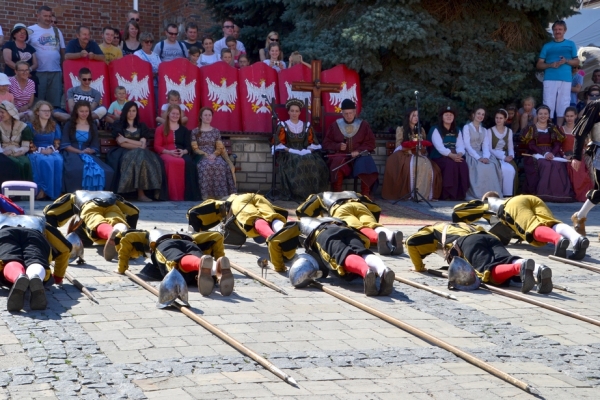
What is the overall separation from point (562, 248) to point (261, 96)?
6.48 meters

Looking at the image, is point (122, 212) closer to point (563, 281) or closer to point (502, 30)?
point (563, 281)

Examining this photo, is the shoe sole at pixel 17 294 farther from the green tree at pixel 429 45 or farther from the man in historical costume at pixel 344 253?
the green tree at pixel 429 45

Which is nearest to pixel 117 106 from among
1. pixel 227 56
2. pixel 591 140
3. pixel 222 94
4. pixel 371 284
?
pixel 222 94

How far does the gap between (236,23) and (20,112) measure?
17.6 feet

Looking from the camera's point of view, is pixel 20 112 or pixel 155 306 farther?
pixel 20 112

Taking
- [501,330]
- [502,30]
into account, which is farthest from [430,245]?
[502,30]

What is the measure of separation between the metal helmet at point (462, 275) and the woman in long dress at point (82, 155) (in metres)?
6.19

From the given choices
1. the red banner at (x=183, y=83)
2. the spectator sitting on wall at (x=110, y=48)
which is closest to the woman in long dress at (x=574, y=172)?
the red banner at (x=183, y=83)

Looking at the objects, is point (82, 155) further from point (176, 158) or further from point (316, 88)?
point (316, 88)

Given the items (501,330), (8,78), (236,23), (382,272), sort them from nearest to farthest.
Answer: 1. (501,330)
2. (382,272)
3. (8,78)
4. (236,23)

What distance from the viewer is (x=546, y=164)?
1461 cm

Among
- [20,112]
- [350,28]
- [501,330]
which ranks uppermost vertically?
[350,28]

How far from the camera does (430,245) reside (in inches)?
333

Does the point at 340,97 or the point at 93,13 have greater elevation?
the point at 93,13
